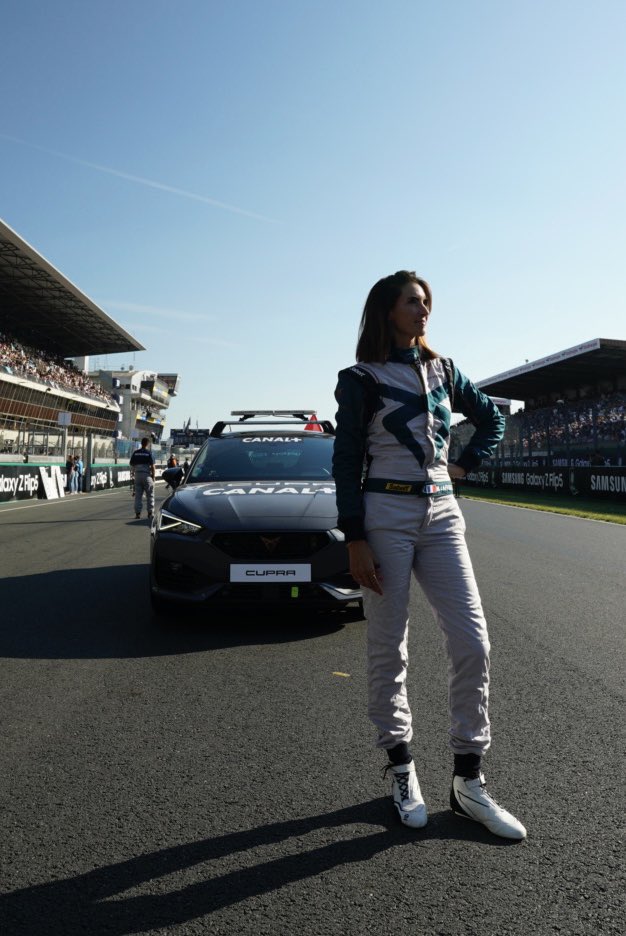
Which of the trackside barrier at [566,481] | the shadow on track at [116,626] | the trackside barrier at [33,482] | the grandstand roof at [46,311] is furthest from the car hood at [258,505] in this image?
the grandstand roof at [46,311]

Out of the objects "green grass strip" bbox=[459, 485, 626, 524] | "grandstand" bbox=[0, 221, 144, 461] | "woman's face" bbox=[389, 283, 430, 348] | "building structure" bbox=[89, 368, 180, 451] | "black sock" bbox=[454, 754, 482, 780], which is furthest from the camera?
"building structure" bbox=[89, 368, 180, 451]

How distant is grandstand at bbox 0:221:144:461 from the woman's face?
30.7 meters

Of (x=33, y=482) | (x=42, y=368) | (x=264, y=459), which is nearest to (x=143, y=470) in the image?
(x=264, y=459)

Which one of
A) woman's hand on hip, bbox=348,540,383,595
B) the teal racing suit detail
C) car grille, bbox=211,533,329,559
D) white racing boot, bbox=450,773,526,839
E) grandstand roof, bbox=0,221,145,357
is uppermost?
grandstand roof, bbox=0,221,145,357

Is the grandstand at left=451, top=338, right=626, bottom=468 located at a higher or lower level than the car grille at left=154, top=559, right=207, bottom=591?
higher

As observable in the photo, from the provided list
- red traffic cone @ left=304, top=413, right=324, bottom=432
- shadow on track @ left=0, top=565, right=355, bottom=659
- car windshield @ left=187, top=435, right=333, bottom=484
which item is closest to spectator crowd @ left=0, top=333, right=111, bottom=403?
red traffic cone @ left=304, top=413, right=324, bottom=432

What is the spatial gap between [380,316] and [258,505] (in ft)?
9.91

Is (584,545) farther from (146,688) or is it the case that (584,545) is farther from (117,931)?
(117,931)

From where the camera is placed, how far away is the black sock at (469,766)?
2.60 meters

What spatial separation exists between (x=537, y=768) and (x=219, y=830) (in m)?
1.24

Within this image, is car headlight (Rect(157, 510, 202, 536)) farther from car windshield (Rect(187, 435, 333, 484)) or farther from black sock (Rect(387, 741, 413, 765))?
black sock (Rect(387, 741, 413, 765))

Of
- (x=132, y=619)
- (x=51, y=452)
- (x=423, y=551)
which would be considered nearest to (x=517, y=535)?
(x=132, y=619)

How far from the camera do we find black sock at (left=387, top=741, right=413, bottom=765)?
2.66 m

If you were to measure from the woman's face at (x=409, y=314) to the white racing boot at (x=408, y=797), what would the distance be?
1436 millimetres
